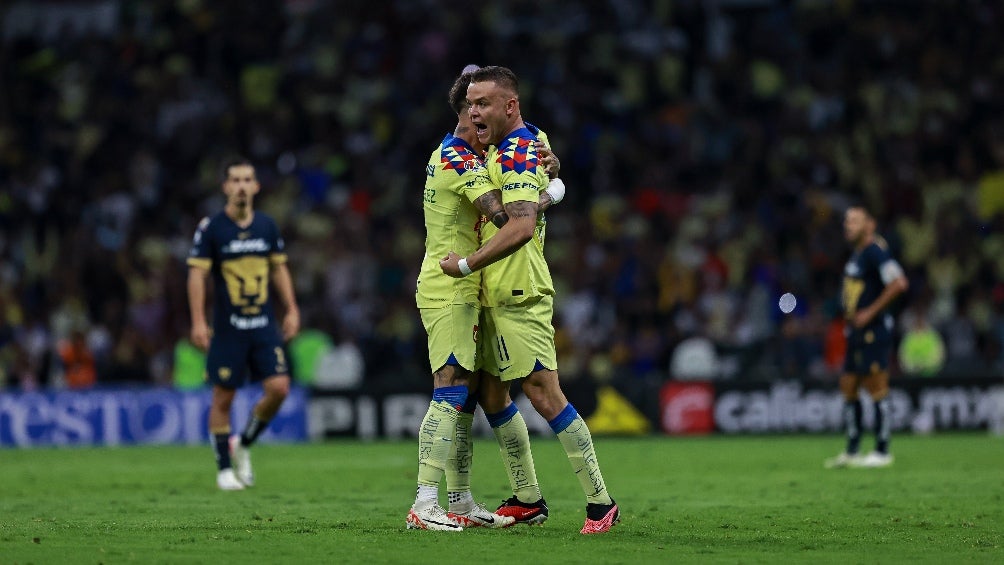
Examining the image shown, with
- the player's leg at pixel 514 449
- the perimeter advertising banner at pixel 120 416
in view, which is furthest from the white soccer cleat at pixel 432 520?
the perimeter advertising banner at pixel 120 416

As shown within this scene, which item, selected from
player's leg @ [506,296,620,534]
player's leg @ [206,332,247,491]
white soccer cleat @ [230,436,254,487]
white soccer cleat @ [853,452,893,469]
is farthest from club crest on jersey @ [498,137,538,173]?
white soccer cleat @ [853,452,893,469]

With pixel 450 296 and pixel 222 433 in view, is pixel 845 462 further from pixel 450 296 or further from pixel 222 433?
pixel 450 296

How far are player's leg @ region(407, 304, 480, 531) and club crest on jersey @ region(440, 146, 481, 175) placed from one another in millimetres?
796

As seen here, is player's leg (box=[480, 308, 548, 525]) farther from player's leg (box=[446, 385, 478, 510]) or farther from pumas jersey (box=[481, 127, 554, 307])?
pumas jersey (box=[481, 127, 554, 307])

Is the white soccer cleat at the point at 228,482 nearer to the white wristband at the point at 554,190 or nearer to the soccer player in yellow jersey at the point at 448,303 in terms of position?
the soccer player in yellow jersey at the point at 448,303

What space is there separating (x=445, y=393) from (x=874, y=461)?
777 centimetres

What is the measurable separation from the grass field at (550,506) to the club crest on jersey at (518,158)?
208 cm

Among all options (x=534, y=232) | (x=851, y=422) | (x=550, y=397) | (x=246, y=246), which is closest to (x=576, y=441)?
(x=550, y=397)

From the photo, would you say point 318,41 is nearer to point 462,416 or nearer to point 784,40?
point 784,40

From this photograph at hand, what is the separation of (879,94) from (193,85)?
40.4ft

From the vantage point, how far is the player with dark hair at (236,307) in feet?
42.1

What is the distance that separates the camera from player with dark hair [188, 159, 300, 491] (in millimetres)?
12844

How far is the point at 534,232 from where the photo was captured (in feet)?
30.0

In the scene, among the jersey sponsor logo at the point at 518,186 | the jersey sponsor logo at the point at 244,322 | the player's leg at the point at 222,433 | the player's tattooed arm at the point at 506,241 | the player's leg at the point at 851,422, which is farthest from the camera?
the player's leg at the point at 851,422
